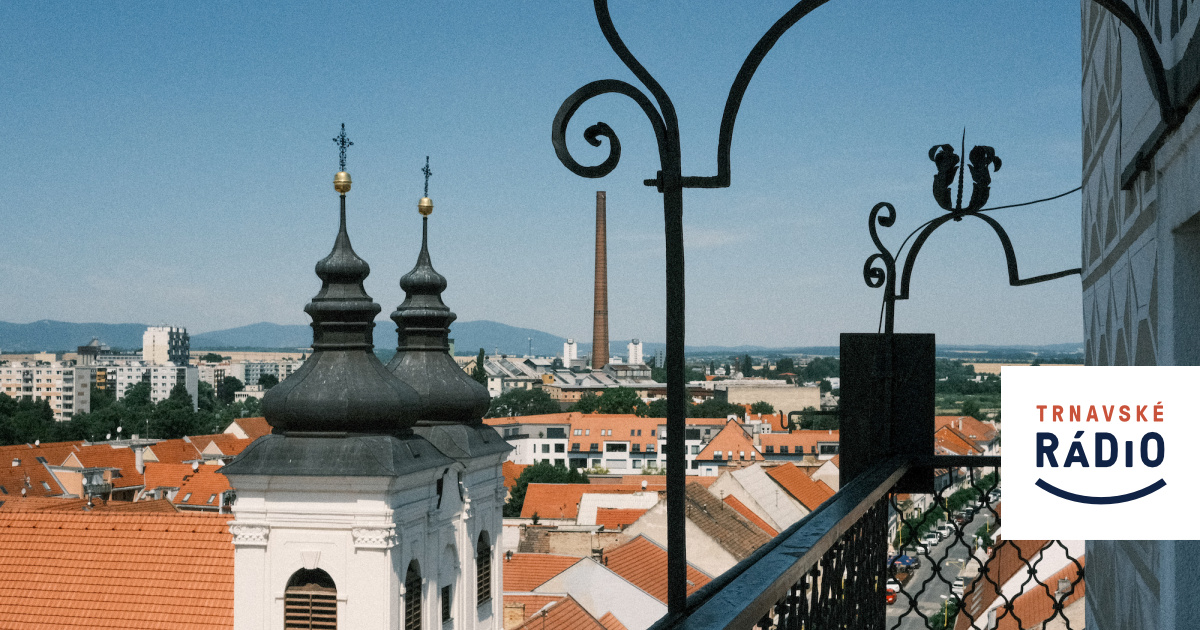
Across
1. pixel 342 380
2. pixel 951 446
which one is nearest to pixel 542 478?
pixel 951 446

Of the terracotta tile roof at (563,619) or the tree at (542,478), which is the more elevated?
the terracotta tile roof at (563,619)

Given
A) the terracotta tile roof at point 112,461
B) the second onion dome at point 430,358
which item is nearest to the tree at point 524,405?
the terracotta tile roof at point 112,461

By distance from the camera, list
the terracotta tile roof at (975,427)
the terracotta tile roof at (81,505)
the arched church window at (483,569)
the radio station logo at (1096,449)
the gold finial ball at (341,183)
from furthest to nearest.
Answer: the terracotta tile roof at (975,427)
the terracotta tile roof at (81,505)
the gold finial ball at (341,183)
the arched church window at (483,569)
the radio station logo at (1096,449)

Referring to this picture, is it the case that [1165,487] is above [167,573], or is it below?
above

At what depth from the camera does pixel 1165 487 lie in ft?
7.51

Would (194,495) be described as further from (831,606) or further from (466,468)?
(831,606)

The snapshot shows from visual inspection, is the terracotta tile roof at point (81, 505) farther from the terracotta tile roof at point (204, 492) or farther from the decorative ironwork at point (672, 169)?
the decorative ironwork at point (672, 169)

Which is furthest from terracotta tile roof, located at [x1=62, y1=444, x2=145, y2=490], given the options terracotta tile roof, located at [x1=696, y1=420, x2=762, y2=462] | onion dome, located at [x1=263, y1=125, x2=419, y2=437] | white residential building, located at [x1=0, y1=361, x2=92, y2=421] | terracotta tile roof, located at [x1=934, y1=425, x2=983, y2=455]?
white residential building, located at [x1=0, y1=361, x2=92, y2=421]

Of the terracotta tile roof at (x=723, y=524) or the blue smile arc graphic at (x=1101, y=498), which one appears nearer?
the blue smile arc graphic at (x=1101, y=498)

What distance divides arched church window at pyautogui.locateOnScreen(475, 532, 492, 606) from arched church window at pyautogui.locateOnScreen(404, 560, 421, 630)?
6.67ft

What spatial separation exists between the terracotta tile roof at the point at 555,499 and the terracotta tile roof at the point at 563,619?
31.4 meters

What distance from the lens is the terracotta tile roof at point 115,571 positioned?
701 inches

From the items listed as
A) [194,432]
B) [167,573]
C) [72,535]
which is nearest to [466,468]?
[167,573]

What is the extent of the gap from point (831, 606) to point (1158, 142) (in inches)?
44.7
